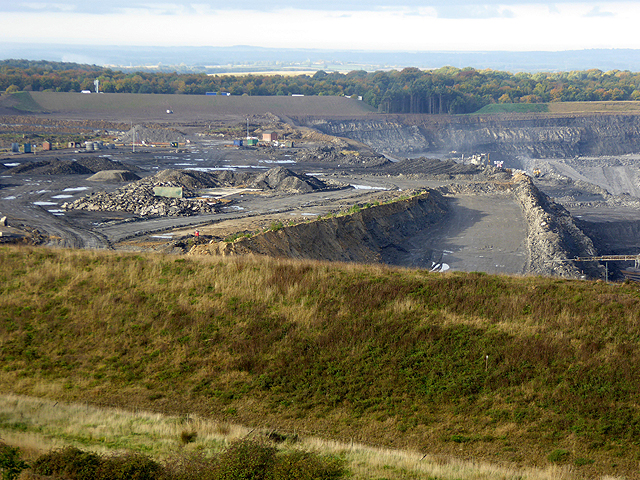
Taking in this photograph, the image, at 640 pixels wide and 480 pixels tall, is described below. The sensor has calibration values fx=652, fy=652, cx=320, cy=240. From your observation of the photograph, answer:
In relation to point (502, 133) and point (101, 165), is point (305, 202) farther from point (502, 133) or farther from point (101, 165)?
point (502, 133)

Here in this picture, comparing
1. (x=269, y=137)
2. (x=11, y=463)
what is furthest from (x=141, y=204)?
(x=269, y=137)

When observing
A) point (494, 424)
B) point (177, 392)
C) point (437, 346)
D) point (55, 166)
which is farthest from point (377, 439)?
point (55, 166)

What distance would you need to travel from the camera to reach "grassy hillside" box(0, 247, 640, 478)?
1580 centimetres

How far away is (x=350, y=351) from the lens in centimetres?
1875

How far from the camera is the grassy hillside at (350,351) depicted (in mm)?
15797

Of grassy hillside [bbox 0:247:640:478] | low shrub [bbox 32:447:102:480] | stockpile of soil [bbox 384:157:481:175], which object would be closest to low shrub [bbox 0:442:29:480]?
low shrub [bbox 32:447:102:480]

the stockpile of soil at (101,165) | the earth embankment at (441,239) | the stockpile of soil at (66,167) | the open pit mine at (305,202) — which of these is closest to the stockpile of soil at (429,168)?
the open pit mine at (305,202)

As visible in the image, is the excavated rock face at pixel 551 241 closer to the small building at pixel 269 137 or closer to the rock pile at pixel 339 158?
the rock pile at pixel 339 158

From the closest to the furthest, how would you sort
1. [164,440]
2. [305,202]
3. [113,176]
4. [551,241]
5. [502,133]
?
[164,440] < [551,241] < [305,202] < [113,176] < [502,133]

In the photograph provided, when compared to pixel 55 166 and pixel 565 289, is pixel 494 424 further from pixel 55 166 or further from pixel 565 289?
pixel 55 166

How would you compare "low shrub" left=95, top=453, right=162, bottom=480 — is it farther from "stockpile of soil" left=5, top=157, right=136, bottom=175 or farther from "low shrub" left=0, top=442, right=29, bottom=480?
"stockpile of soil" left=5, top=157, right=136, bottom=175

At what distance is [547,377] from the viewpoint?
17281mm

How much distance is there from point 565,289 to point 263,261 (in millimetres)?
10321

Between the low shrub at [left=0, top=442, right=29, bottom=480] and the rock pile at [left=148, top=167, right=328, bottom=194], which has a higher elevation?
the rock pile at [left=148, top=167, right=328, bottom=194]
